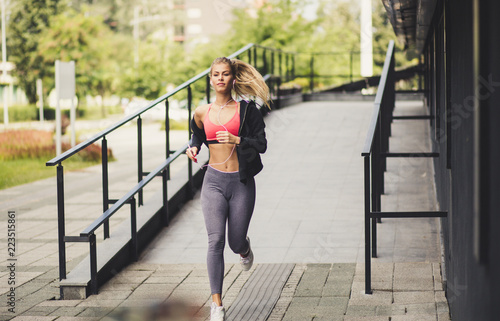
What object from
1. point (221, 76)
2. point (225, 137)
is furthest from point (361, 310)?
point (221, 76)

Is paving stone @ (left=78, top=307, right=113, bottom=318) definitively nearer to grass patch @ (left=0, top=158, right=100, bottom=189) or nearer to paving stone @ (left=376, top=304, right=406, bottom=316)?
paving stone @ (left=376, top=304, right=406, bottom=316)

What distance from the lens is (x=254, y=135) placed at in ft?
16.6

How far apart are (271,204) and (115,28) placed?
260 ft

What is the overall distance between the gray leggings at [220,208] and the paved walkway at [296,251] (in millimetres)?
487

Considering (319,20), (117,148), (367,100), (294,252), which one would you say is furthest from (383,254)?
(319,20)

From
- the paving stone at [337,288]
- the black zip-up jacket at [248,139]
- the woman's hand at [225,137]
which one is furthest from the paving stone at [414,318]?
the woman's hand at [225,137]

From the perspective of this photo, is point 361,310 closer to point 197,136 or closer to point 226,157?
point 226,157

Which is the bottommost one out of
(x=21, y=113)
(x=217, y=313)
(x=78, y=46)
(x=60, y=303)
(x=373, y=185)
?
(x=21, y=113)

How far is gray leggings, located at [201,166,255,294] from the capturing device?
198 inches

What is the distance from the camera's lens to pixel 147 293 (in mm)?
5793

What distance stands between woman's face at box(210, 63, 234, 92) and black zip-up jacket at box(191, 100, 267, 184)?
172 millimetres

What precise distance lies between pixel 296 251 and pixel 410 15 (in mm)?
3533

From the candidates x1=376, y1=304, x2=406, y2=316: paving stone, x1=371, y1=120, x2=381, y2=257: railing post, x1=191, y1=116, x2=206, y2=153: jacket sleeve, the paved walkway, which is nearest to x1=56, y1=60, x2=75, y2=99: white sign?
the paved walkway

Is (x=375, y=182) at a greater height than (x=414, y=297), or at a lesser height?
greater
